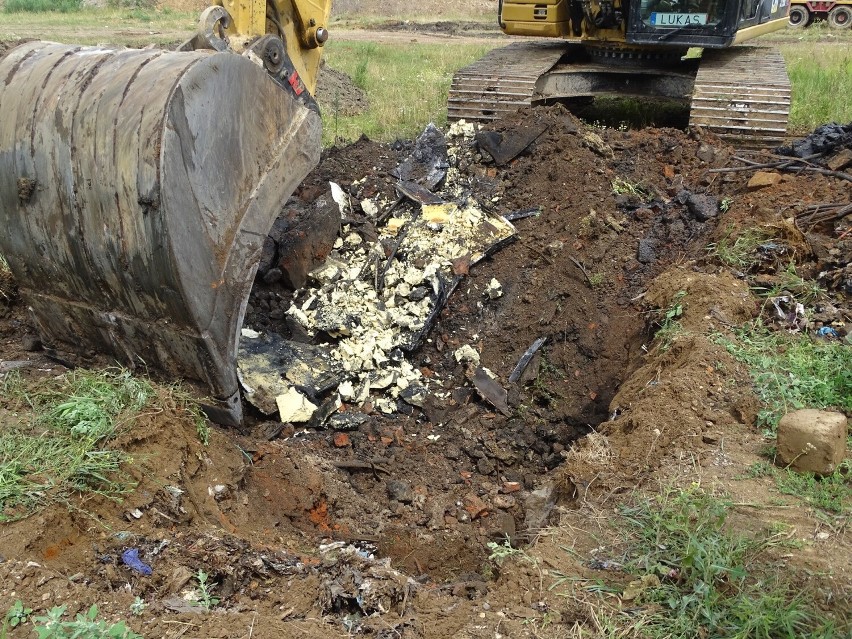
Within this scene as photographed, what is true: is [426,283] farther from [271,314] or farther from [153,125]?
[153,125]

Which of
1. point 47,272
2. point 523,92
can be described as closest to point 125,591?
point 47,272

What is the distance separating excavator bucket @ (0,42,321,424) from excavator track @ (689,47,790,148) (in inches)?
187

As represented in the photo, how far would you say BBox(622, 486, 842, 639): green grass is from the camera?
2.45 meters

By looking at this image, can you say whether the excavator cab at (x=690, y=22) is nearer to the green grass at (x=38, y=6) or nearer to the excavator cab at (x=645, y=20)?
the excavator cab at (x=645, y=20)

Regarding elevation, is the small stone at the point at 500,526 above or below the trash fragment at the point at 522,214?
below

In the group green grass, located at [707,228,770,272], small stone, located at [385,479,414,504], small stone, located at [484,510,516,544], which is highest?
green grass, located at [707,228,770,272]

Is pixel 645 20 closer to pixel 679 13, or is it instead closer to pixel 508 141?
pixel 679 13

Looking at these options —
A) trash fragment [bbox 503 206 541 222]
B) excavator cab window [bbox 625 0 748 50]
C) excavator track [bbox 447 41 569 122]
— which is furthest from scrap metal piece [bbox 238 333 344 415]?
excavator cab window [bbox 625 0 748 50]

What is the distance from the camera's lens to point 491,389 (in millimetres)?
4820

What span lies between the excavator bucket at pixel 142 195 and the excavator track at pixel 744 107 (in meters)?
4.75

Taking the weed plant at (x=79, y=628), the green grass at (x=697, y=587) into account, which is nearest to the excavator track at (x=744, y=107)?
the green grass at (x=697, y=587)

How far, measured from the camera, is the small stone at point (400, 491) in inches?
157

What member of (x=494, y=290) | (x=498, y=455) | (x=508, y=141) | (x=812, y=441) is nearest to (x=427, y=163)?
(x=508, y=141)

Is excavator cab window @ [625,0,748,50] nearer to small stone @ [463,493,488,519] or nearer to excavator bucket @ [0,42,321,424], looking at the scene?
excavator bucket @ [0,42,321,424]
